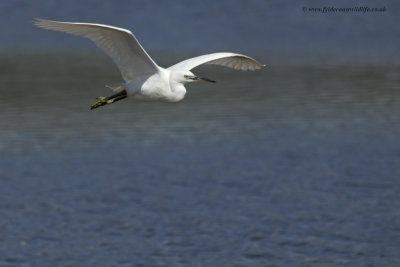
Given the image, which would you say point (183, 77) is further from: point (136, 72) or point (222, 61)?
point (222, 61)

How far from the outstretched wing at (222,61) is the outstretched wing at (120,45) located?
0.66 meters

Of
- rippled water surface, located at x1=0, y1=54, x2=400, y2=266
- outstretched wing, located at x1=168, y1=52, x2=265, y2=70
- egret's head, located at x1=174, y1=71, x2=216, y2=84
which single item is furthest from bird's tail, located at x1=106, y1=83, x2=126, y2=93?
rippled water surface, located at x1=0, y1=54, x2=400, y2=266

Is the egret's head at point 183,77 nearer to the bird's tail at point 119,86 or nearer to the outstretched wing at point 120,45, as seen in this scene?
the outstretched wing at point 120,45

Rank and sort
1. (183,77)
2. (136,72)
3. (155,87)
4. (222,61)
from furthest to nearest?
(222,61) < (183,77) < (136,72) < (155,87)

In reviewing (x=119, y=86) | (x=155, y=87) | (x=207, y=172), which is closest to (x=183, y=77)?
(x=155, y=87)

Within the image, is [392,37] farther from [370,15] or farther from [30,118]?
[30,118]

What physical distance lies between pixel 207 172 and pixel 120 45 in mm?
11451

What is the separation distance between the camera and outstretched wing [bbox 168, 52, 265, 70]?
1075 cm

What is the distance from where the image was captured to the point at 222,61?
11.4m

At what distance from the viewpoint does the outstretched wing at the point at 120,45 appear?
30.9 feet

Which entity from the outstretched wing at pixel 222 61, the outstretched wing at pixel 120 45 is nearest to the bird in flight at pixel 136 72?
the outstretched wing at pixel 120 45

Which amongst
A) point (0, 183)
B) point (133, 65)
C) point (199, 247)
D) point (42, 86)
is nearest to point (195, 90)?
point (42, 86)

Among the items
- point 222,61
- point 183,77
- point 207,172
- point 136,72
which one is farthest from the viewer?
point 207,172

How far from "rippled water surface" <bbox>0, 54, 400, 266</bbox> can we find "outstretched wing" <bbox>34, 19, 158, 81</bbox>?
7213 mm
